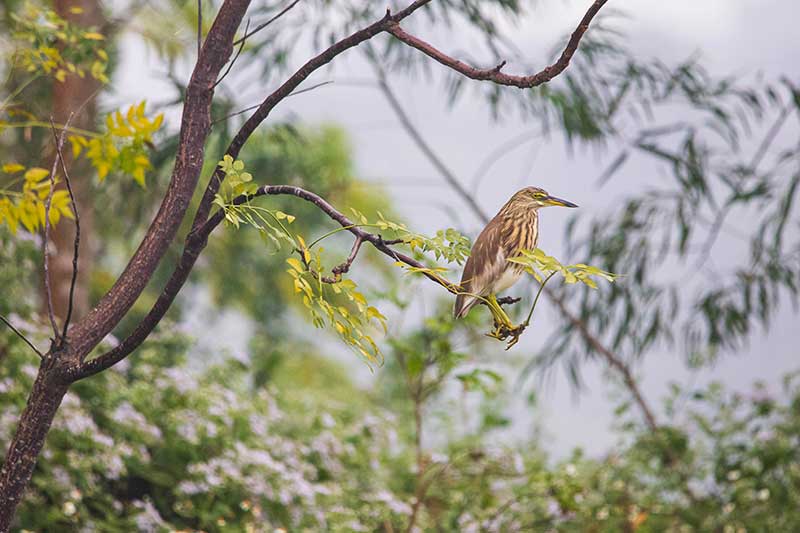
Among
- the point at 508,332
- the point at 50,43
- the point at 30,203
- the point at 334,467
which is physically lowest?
the point at 508,332

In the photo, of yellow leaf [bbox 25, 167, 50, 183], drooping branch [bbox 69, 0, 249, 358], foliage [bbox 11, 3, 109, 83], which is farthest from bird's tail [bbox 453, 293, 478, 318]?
foliage [bbox 11, 3, 109, 83]

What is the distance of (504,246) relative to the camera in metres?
1.02

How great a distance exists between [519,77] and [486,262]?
0.23 m

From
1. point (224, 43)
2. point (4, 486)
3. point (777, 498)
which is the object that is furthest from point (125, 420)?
point (777, 498)

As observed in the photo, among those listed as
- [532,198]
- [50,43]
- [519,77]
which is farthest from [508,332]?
[50,43]

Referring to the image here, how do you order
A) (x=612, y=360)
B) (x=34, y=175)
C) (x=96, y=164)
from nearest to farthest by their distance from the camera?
(x=34, y=175), (x=96, y=164), (x=612, y=360)

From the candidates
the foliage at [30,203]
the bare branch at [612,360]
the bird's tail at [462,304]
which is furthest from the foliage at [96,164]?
the bare branch at [612,360]

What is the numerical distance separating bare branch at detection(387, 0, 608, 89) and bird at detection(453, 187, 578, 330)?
0.13 m

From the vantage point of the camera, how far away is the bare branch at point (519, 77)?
999 millimetres

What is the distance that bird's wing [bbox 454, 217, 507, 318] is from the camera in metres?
1.02

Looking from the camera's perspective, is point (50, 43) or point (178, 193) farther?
point (50, 43)

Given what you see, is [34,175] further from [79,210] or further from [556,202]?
[79,210]

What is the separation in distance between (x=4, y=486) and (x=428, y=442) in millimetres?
2714

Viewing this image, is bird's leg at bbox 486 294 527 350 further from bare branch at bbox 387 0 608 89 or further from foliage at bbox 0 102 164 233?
foliage at bbox 0 102 164 233
